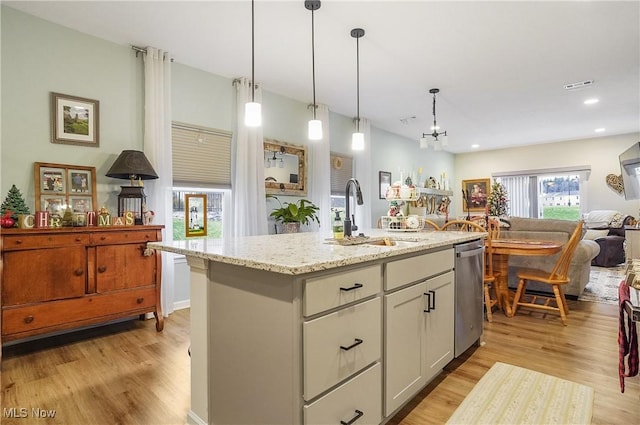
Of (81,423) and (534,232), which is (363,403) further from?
(534,232)

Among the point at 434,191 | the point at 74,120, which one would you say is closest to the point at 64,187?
the point at 74,120

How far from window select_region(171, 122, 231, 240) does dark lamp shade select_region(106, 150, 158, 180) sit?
24.7 inches

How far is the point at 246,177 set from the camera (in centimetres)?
416

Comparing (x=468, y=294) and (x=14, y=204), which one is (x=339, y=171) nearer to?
(x=468, y=294)

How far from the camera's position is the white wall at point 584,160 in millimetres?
7258

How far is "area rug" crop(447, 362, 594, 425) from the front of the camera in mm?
1730

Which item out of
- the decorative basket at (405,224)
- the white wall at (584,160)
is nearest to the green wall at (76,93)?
the decorative basket at (405,224)

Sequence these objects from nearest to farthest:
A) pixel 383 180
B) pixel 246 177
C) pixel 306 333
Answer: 1. pixel 306 333
2. pixel 246 177
3. pixel 383 180

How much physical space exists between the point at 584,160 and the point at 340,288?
879 centimetres

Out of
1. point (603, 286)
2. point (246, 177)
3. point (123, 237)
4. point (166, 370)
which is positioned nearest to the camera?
point (166, 370)

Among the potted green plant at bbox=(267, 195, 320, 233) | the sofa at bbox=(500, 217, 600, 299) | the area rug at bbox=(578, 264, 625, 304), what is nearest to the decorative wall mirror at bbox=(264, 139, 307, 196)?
the potted green plant at bbox=(267, 195, 320, 233)

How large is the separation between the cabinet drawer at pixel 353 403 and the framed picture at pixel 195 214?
309 cm

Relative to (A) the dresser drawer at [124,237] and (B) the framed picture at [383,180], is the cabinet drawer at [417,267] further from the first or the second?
(B) the framed picture at [383,180]

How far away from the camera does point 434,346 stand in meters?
1.98
